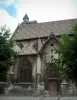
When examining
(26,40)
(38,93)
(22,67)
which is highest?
(26,40)

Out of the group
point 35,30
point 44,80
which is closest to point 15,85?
point 44,80

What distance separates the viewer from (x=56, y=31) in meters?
32.5

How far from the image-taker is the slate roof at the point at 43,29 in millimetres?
32594

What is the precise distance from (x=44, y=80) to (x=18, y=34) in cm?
1166

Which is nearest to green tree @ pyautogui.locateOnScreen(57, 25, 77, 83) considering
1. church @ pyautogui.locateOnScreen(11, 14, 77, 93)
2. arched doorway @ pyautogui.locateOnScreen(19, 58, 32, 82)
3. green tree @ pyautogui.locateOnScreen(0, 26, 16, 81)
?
green tree @ pyautogui.locateOnScreen(0, 26, 16, 81)

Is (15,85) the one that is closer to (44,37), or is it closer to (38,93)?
(38,93)

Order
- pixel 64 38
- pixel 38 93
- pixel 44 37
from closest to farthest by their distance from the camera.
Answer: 1. pixel 64 38
2. pixel 38 93
3. pixel 44 37

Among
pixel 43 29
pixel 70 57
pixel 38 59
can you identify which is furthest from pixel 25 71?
pixel 70 57

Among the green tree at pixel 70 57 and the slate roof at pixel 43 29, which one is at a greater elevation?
the slate roof at pixel 43 29

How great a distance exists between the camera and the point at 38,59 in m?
29.0

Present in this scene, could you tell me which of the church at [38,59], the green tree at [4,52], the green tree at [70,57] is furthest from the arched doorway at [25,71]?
the green tree at [70,57]

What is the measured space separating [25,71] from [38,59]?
295 cm

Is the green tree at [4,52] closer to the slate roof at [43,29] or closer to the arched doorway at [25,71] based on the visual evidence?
the arched doorway at [25,71]

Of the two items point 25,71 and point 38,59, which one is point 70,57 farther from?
point 25,71
